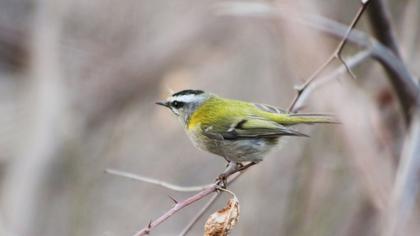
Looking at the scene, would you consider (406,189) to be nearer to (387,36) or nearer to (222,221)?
(222,221)

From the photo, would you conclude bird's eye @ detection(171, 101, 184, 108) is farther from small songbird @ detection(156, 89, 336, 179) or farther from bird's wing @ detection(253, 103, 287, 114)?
bird's wing @ detection(253, 103, 287, 114)

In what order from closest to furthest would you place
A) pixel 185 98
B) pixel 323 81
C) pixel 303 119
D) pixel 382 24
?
pixel 323 81 < pixel 382 24 < pixel 303 119 < pixel 185 98

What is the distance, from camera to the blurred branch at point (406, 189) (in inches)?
90.4

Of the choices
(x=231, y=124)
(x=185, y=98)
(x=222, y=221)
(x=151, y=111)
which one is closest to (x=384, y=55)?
(x=231, y=124)

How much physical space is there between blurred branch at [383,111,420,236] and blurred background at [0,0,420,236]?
0.46 meters

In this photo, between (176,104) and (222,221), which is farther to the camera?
(176,104)

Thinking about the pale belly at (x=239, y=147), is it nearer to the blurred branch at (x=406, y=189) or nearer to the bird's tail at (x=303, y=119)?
the bird's tail at (x=303, y=119)

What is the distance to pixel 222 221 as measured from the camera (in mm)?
2352

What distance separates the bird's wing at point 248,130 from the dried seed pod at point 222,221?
34.5 inches

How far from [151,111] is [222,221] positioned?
332cm

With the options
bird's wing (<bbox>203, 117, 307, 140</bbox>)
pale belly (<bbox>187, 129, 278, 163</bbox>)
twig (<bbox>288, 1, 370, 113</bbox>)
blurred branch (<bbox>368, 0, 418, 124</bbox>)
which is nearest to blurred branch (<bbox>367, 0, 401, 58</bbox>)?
blurred branch (<bbox>368, 0, 418, 124</bbox>)

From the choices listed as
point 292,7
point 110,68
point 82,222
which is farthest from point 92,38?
point 292,7

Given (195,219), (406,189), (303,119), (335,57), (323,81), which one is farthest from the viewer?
(303,119)

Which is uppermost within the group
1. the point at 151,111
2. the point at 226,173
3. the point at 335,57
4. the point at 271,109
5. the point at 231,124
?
the point at 335,57
